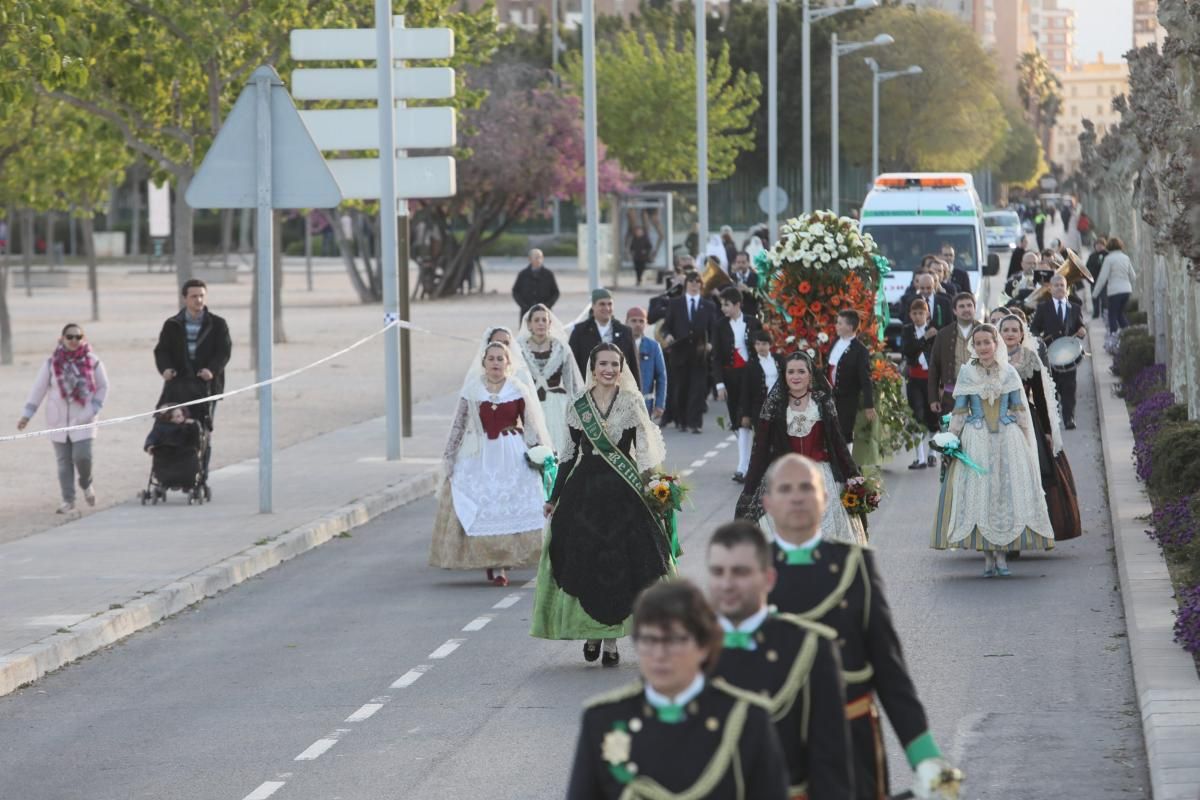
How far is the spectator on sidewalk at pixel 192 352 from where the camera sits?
738 inches

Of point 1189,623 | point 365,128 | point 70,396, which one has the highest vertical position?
point 365,128

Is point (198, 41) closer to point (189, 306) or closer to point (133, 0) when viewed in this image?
point (133, 0)

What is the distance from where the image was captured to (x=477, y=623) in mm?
13375

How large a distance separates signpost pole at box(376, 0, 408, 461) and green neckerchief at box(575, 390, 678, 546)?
1002 cm

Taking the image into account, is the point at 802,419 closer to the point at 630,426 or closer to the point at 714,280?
the point at 630,426

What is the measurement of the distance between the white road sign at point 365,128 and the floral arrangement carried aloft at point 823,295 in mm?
4246

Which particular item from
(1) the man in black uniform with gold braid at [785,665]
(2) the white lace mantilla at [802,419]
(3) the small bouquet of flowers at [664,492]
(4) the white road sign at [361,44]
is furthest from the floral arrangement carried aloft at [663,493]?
(4) the white road sign at [361,44]

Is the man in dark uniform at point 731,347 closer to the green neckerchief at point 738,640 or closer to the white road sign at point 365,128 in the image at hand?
the white road sign at point 365,128

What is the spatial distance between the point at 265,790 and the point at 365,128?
14916 mm

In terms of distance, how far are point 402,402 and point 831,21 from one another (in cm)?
6732

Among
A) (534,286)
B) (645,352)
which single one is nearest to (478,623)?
(645,352)

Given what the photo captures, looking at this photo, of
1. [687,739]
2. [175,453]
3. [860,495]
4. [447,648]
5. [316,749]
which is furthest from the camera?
[175,453]

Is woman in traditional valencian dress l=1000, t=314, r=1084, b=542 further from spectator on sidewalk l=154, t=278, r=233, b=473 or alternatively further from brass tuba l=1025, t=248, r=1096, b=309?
brass tuba l=1025, t=248, r=1096, b=309

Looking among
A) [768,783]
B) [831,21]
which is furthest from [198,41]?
[831,21]
